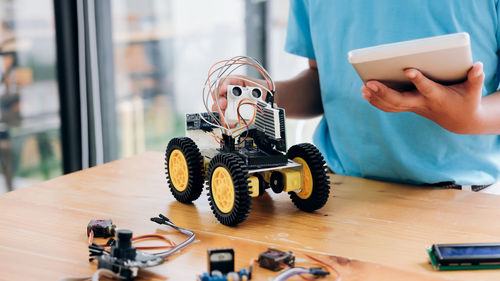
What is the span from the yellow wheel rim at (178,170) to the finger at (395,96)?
31 cm

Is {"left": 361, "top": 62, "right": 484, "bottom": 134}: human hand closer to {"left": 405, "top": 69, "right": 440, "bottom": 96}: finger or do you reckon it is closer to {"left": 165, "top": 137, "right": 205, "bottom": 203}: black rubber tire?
{"left": 405, "top": 69, "right": 440, "bottom": 96}: finger

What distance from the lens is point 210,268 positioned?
53cm

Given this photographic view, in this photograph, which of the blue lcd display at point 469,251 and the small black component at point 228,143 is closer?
the blue lcd display at point 469,251

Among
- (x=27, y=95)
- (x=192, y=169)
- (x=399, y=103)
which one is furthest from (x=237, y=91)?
(x=27, y=95)

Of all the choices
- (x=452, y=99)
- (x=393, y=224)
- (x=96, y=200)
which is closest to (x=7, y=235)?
(x=96, y=200)

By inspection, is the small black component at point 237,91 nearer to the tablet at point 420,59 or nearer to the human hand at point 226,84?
the human hand at point 226,84

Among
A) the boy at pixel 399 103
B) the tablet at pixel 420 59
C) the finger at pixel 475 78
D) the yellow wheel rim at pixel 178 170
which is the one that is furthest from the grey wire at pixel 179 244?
the finger at pixel 475 78

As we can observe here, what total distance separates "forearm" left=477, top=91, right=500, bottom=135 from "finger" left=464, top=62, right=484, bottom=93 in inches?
3.6

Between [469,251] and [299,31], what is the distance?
68cm

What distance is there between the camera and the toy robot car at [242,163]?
2.21 ft

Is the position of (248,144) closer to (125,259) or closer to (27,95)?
(125,259)

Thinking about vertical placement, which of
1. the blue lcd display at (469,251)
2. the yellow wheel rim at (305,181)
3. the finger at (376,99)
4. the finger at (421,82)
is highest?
the finger at (421,82)

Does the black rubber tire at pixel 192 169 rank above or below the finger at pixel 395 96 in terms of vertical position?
below

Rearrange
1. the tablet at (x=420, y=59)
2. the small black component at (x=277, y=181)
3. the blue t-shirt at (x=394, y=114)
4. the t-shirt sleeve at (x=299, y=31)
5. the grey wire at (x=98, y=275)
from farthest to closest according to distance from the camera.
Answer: the t-shirt sleeve at (x=299, y=31), the blue t-shirt at (x=394, y=114), the small black component at (x=277, y=181), the tablet at (x=420, y=59), the grey wire at (x=98, y=275)
